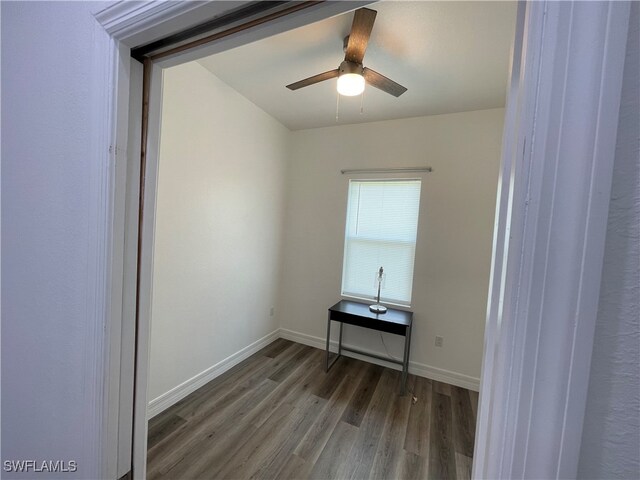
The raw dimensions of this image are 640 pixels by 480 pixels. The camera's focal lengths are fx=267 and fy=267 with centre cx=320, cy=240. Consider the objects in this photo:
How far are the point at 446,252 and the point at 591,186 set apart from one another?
2497 mm

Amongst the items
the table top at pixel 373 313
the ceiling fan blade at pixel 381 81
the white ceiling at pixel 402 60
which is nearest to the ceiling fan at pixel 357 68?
the ceiling fan blade at pixel 381 81

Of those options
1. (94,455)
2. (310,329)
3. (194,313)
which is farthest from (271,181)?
(94,455)

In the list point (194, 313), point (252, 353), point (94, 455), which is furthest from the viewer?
point (252, 353)

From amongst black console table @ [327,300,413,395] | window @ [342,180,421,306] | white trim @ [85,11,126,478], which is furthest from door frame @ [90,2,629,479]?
window @ [342,180,421,306]

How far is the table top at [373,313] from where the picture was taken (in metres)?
2.55

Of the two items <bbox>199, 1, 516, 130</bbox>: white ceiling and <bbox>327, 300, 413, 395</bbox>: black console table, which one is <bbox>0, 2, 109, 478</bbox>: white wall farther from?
<bbox>327, 300, 413, 395</bbox>: black console table

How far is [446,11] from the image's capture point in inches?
54.7

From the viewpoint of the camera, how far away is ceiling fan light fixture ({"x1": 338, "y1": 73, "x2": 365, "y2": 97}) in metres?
1.63

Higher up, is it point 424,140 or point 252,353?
point 424,140

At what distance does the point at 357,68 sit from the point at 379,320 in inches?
81.4

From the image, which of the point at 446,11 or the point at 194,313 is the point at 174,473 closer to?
the point at 194,313

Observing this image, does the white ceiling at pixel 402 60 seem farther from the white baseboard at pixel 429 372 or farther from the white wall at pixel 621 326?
the white baseboard at pixel 429 372

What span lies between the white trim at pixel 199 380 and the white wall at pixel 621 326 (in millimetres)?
2028

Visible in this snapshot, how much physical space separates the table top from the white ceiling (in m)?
2.00
